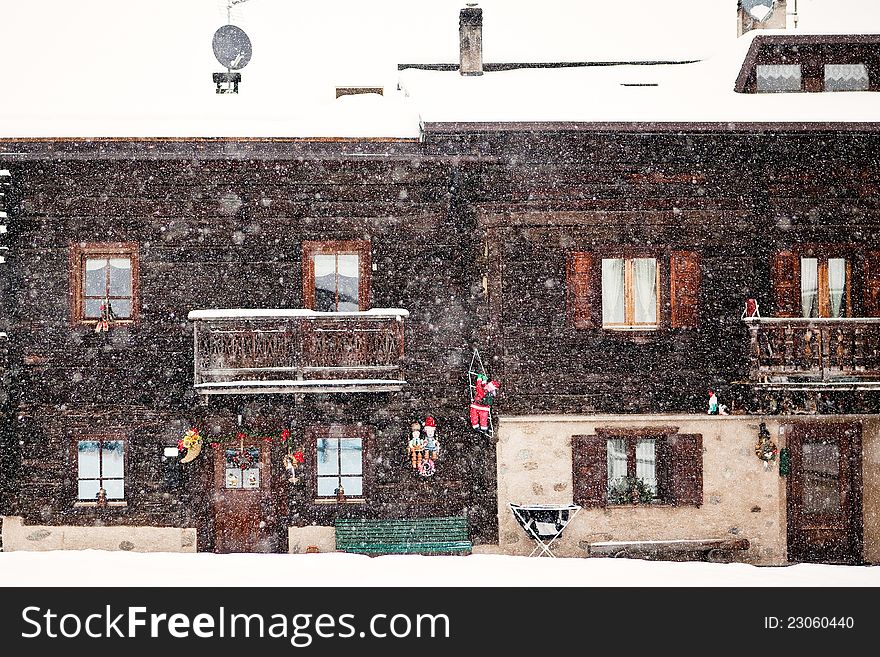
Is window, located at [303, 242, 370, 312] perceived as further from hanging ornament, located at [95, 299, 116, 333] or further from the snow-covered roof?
hanging ornament, located at [95, 299, 116, 333]

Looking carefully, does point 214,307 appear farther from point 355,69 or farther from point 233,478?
point 355,69

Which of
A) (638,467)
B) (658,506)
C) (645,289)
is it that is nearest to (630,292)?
(645,289)

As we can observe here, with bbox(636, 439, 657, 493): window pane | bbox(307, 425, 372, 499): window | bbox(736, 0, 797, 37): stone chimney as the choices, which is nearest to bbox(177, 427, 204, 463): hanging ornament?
bbox(307, 425, 372, 499): window

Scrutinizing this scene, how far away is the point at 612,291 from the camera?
1506 centimetres

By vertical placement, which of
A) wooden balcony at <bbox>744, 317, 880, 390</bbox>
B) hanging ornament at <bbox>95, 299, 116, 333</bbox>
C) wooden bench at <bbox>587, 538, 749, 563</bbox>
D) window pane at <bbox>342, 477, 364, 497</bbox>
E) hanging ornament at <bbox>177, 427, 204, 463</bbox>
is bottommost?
wooden bench at <bbox>587, 538, 749, 563</bbox>

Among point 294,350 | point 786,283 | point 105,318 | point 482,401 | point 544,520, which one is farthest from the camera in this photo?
point 786,283

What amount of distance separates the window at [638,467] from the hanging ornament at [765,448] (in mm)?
946

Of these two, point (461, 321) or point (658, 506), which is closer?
point (658, 506)

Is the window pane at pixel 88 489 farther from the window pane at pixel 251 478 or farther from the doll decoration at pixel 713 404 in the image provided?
the doll decoration at pixel 713 404

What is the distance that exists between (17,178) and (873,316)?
14237 millimetres

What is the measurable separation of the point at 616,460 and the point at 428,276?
4429 millimetres

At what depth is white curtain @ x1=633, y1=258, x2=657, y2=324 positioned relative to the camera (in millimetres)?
15023

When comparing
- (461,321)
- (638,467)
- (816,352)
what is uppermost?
(461,321)

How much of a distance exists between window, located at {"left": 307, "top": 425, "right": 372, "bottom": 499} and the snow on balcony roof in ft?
17.8
